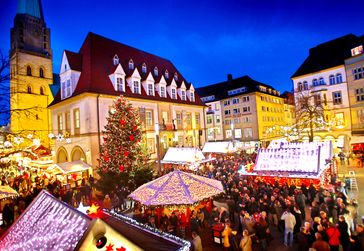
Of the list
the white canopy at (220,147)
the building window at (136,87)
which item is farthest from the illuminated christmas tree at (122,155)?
the white canopy at (220,147)

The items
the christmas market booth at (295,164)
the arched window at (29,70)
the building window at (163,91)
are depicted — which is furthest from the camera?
the arched window at (29,70)

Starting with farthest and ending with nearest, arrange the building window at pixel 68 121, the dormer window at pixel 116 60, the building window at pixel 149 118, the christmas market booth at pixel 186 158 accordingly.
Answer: the building window at pixel 149 118, the dormer window at pixel 116 60, the building window at pixel 68 121, the christmas market booth at pixel 186 158

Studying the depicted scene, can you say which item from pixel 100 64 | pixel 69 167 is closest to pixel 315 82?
pixel 100 64

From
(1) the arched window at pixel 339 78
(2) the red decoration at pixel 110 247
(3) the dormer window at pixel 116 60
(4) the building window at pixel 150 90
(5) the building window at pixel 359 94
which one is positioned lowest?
Answer: (2) the red decoration at pixel 110 247

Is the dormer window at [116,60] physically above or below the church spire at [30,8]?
below

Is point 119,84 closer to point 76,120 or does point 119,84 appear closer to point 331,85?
point 76,120

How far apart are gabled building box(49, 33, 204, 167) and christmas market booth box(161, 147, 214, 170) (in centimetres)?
373

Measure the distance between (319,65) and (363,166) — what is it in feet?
64.9

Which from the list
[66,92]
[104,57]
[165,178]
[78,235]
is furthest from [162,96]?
[78,235]

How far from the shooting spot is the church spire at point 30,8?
4309 centimetres

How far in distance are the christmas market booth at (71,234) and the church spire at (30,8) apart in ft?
171

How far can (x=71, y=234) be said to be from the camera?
113 inches

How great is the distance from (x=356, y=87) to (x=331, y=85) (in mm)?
3411

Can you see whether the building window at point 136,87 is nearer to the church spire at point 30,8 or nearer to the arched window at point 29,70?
the arched window at point 29,70
